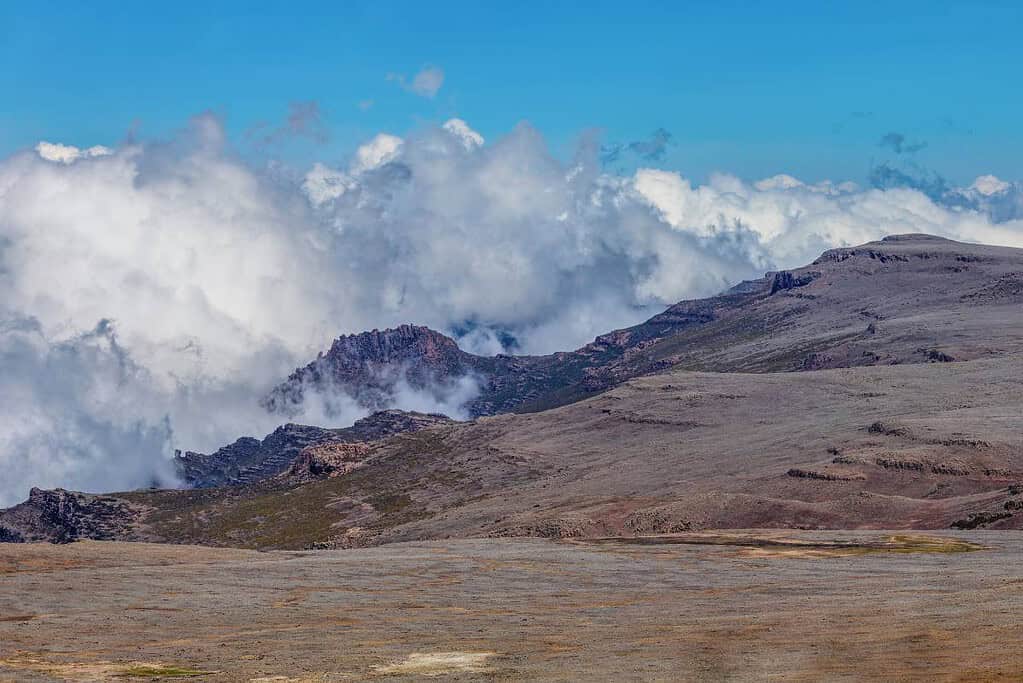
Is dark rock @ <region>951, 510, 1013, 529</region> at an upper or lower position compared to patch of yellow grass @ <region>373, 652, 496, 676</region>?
upper

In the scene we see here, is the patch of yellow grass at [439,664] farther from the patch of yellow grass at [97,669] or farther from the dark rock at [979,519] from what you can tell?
the dark rock at [979,519]

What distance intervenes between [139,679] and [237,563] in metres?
51.3

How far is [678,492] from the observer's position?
540 ft

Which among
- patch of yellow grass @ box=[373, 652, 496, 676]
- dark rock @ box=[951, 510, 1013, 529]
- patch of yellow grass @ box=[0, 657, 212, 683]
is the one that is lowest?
patch of yellow grass @ box=[373, 652, 496, 676]

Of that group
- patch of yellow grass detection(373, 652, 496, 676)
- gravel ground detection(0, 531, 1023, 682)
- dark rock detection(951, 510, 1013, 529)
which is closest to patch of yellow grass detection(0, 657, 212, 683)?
gravel ground detection(0, 531, 1023, 682)

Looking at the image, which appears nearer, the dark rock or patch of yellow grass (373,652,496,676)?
patch of yellow grass (373,652,496,676)

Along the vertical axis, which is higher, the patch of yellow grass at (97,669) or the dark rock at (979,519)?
the dark rock at (979,519)

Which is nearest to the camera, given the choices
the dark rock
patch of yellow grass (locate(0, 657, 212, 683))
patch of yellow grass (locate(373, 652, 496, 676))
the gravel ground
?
the gravel ground

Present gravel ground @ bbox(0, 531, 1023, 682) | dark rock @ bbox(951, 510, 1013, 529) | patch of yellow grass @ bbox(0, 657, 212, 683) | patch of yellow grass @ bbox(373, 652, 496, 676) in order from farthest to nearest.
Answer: dark rock @ bbox(951, 510, 1013, 529) < patch of yellow grass @ bbox(0, 657, 212, 683) < patch of yellow grass @ bbox(373, 652, 496, 676) < gravel ground @ bbox(0, 531, 1023, 682)

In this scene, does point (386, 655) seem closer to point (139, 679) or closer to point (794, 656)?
point (139, 679)

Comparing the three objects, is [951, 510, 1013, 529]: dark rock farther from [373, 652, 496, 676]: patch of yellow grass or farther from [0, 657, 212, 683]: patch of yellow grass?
[0, 657, 212, 683]: patch of yellow grass

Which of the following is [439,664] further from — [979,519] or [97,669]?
[979,519]

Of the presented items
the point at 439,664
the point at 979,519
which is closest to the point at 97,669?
the point at 439,664

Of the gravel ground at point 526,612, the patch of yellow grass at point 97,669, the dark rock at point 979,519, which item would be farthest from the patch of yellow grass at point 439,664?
the dark rock at point 979,519
